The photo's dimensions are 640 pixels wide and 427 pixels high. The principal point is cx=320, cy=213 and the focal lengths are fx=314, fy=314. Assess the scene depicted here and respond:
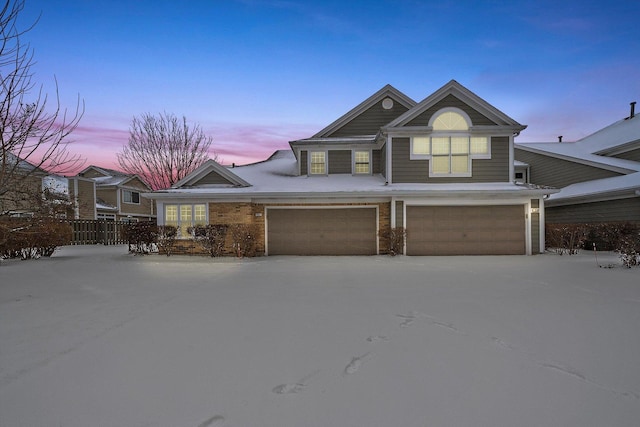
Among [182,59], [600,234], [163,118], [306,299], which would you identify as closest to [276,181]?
[182,59]

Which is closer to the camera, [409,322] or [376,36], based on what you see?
[409,322]

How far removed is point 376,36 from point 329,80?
22.2ft

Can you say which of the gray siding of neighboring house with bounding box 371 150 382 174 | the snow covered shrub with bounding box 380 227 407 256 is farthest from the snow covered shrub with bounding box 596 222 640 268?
the gray siding of neighboring house with bounding box 371 150 382 174

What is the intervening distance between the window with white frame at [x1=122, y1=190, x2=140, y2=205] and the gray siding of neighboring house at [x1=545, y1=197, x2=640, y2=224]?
33874 millimetres

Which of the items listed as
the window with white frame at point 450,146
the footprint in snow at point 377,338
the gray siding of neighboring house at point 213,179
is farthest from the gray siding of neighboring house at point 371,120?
the footprint in snow at point 377,338

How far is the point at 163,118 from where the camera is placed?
25828mm

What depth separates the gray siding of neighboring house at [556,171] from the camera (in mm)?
17391

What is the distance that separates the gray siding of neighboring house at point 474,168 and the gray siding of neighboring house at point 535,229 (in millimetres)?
1467

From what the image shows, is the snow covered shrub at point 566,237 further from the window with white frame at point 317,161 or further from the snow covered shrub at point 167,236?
the snow covered shrub at point 167,236

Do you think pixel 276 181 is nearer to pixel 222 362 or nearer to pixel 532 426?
pixel 222 362

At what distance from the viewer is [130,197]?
101ft

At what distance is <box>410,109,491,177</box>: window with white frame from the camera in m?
13.5

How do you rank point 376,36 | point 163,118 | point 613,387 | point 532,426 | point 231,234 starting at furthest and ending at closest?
point 163,118 < point 376,36 < point 231,234 < point 613,387 < point 532,426

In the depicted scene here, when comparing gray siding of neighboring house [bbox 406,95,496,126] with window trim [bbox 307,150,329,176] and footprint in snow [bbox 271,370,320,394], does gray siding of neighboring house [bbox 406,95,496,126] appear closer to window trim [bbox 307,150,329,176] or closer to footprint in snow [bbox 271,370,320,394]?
window trim [bbox 307,150,329,176]
